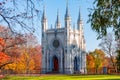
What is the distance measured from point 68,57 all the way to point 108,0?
5156 cm

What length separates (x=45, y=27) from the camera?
70.8 metres

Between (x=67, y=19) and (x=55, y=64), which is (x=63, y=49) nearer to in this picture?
(x=55, y=64)

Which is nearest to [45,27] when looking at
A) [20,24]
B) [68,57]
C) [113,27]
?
[68,57]

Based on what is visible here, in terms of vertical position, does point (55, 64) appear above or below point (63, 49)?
below

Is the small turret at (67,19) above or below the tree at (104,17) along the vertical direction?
above

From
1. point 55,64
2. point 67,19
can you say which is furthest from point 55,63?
point 67,19

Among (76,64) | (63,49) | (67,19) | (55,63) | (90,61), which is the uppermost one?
(67,19)

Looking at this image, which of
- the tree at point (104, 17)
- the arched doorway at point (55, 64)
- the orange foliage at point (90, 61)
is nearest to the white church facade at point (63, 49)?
the arched doorway at point (55, 64)

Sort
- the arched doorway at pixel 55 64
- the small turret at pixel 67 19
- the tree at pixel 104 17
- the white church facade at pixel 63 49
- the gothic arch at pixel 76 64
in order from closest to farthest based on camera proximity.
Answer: the tree at pixel 104 17 < the white church facade at pixel 63 49 < the arched doorway at pixel 55 64 < the gothic arch at pixel 76 64 < the small turret at pixel 67 19

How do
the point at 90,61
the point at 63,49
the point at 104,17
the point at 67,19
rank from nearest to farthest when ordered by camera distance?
the point at 104,17 → the point at 63,49 → the point at 67,19 → the point at 90,61

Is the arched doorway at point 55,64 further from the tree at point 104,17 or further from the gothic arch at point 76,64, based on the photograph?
the tree at point 104,17

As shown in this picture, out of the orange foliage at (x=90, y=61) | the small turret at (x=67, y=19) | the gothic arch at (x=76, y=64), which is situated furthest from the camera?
the orange foliage at (x=90, y=61)

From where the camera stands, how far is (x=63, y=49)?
67.2 meters

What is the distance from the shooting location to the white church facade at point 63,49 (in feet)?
216
